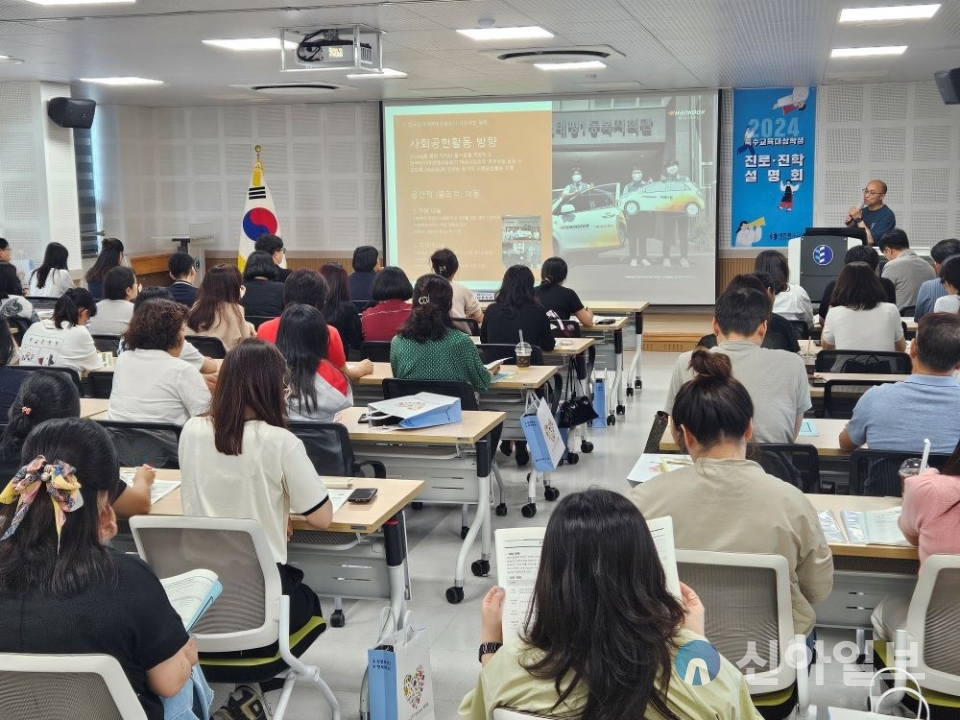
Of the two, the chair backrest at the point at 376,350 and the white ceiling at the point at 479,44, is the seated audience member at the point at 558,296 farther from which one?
the white ceiling at the point at 479,44

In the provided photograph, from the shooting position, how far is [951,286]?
608cm

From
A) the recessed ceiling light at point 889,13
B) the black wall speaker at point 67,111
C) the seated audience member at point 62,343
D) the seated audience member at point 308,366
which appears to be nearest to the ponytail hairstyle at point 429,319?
the seated audience member at point 308,366

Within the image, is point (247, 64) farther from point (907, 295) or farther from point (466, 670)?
point (466, 670)

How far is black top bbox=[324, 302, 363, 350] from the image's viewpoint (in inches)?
253

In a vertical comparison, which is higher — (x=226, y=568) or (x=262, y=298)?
(x=262, y=298)

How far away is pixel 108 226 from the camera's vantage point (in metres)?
12.6

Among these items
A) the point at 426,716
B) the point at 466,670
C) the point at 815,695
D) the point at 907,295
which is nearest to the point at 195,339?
the point at 466,670

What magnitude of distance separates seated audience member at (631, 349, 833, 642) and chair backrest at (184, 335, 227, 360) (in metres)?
3.91

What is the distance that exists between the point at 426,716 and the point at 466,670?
734 mm

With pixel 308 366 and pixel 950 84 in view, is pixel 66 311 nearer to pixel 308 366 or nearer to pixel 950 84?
pixel 308 366

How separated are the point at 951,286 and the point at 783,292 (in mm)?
1070

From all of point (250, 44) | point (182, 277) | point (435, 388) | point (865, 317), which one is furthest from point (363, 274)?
point (865, 317)

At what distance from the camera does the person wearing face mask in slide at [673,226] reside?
36.7 ft

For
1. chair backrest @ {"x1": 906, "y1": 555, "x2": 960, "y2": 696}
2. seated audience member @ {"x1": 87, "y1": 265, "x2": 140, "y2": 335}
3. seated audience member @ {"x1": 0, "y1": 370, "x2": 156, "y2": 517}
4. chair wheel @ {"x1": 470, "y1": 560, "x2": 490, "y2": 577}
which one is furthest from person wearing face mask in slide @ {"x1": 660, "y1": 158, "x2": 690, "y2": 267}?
chair backrest @ {"x1": 906, "y1": 555, "x2": 960, "y2": 696}
